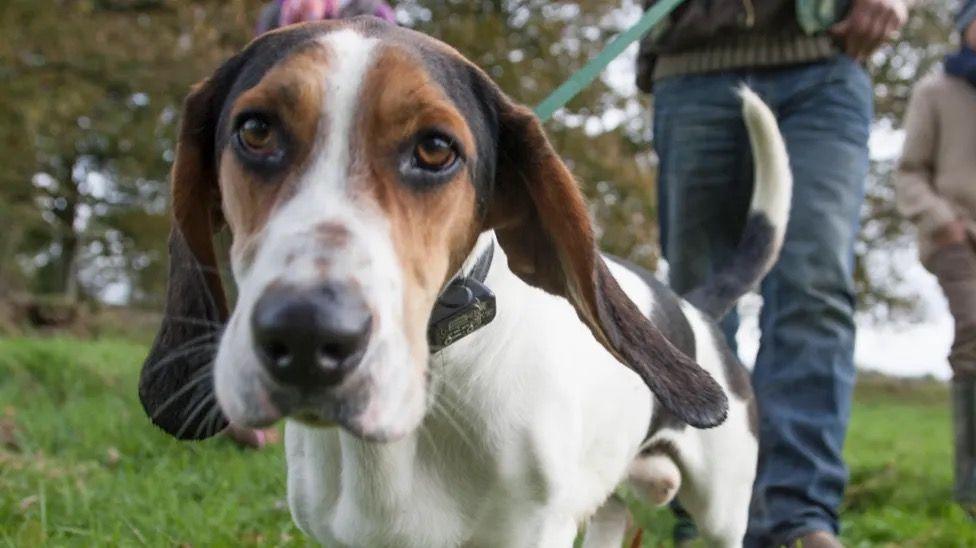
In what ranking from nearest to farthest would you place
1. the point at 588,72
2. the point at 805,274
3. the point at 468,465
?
the point at 468,465
the point at 588,72
the point at 805,274

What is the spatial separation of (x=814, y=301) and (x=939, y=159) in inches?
89.1

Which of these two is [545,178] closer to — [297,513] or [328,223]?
[328,223]

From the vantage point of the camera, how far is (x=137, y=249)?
21609 millimetres

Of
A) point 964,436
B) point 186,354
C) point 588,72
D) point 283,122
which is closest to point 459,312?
point 283,122

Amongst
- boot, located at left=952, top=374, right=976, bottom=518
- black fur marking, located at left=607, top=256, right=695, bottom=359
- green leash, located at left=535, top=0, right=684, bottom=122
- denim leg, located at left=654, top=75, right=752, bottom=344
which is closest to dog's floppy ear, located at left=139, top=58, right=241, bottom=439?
green leash, located at left=535, top=0, right=684, bottom=122

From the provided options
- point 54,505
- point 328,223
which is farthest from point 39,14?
point 328,223

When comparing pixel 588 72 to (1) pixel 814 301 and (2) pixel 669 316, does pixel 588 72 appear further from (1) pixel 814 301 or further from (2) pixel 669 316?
(1) pixel 814 301

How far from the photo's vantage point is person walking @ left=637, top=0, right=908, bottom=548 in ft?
12.1

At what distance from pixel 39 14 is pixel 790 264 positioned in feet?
21.7

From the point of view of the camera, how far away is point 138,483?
420 cm

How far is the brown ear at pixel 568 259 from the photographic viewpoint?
85.7 inches

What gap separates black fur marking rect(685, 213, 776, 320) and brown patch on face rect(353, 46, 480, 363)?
1800 mm

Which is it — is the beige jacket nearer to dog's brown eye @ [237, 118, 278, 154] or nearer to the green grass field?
the green grass field

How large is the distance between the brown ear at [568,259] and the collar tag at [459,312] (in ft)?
0.61
